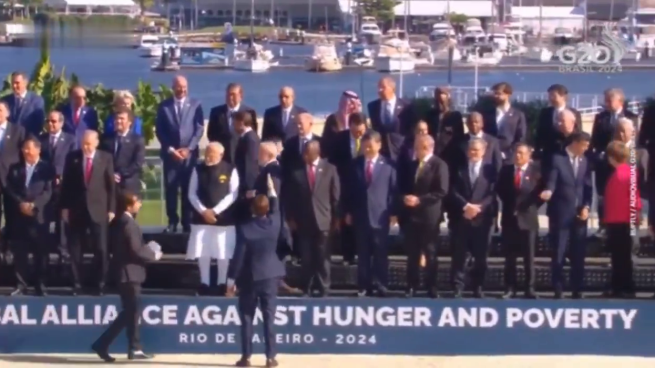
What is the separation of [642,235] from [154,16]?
15725 mm

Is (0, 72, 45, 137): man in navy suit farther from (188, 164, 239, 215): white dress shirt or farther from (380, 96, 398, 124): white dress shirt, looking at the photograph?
(380, 96, 398, 124): white dress shirt

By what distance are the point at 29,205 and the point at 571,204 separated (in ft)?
16.0

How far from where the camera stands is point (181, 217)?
44.7 ft

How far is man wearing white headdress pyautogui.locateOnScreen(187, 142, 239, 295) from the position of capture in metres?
11.7

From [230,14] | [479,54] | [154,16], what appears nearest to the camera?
[154,16]

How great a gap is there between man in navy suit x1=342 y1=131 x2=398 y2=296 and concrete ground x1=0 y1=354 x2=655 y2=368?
3.02 feet

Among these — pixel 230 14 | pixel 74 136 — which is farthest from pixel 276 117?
pixel 230 14

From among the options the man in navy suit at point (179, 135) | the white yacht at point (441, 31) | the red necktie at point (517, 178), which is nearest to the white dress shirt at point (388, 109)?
the red necktie at point (517, 178)

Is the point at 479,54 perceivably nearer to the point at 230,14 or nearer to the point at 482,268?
the point at 230,14

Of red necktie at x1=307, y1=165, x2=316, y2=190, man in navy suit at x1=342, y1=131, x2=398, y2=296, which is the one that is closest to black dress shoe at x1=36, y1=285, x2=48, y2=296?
red necktie at x1=307, y1=165, x2=316, y2=190

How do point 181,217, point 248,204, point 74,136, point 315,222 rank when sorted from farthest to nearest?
point 181,217 < point 74,136 < point 315,222 < point 248,204

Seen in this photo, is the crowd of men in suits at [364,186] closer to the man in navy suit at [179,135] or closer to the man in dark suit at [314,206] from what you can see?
the man in dark suit at [314,206]

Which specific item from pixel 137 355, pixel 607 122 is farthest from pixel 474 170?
pixel 137 355

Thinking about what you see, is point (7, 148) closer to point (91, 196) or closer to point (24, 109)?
point (24, 109)
